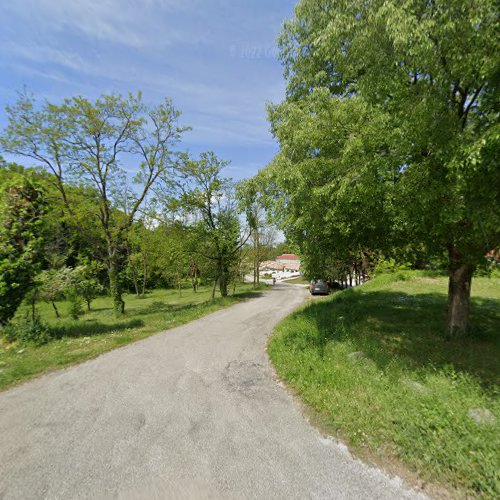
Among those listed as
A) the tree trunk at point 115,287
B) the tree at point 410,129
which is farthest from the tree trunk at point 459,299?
the tree trunk at point 115,287

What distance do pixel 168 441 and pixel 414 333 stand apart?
7.74m

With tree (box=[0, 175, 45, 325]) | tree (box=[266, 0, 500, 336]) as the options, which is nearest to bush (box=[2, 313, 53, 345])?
tree (box=[0, 175, 45, 325])

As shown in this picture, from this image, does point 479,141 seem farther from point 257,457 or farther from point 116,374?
point 116,374

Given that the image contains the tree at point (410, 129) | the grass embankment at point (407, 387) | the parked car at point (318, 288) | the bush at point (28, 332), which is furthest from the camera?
the parked car at point (318, 288)

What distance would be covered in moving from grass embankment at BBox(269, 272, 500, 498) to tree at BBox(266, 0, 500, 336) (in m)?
2.13

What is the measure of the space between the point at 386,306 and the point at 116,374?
11.2 m

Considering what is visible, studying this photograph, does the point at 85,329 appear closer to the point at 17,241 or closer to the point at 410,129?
the point at 17,241

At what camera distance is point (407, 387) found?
4.58 meters

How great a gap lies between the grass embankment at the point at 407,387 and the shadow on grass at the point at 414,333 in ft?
0.09

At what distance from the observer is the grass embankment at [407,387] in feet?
10.4

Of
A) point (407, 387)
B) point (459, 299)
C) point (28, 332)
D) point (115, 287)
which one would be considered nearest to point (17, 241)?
point (28, 332)

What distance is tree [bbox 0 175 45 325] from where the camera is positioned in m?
8.55

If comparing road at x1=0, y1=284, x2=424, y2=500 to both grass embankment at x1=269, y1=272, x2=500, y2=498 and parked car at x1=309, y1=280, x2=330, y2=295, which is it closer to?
grass embankment at x1=269, y1=272, x2=500, y2=498

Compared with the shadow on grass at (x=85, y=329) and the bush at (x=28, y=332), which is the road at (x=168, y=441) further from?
the shadow on grass at (x=85, y=329)
